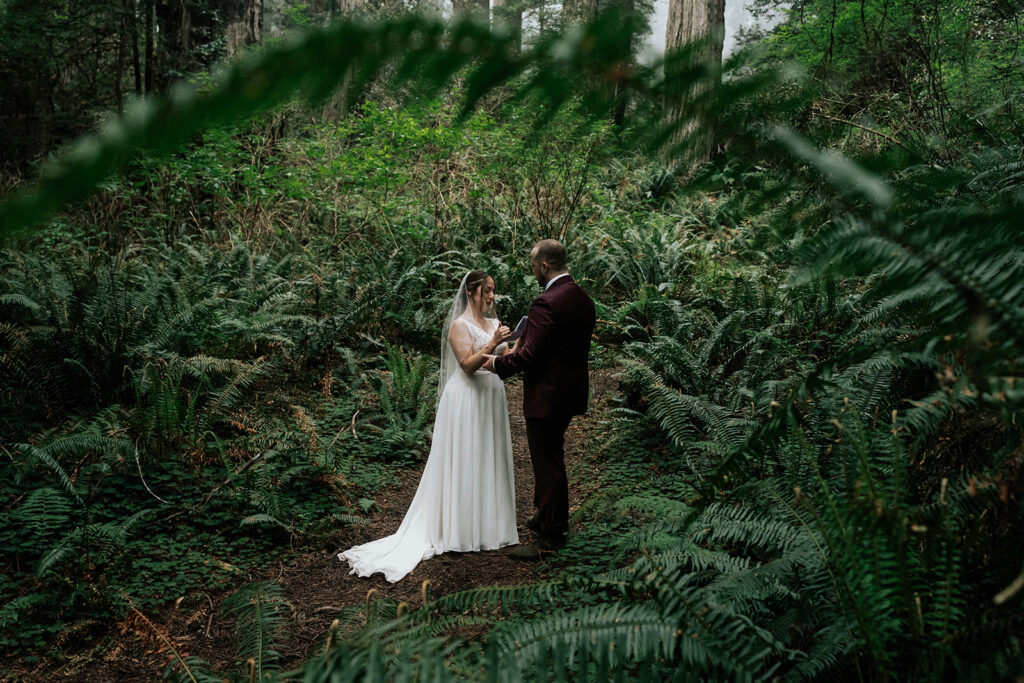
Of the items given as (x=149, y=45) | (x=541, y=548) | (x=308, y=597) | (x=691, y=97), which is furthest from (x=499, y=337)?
(x=149, y=45)

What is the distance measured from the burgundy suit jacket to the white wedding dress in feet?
1.28

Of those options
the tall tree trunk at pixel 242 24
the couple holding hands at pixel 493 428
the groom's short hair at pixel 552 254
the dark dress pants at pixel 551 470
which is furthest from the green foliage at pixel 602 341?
the tall tree trunk at pixel 242 24

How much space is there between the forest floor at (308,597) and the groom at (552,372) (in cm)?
39

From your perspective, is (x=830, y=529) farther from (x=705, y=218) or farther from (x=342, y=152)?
(x=342, y=152)

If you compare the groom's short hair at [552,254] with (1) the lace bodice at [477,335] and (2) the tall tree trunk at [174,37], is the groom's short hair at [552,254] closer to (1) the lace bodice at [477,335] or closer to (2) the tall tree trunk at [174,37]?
(1) the lace bodice at [477,335]

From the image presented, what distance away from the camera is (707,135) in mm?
805

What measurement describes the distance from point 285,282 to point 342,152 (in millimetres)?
4538

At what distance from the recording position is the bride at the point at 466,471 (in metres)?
4.61

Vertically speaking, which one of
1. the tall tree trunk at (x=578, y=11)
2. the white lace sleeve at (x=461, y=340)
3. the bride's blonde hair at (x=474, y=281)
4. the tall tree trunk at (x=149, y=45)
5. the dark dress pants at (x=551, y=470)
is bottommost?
the dark dress pants at (x=551, y=470)

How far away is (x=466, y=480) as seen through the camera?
462 cm

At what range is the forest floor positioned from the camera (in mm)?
3197

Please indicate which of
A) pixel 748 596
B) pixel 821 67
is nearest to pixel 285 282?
pixel 748 596

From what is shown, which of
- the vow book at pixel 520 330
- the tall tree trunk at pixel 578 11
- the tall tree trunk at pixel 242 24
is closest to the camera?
the tall tree trunk at pixel 578 11

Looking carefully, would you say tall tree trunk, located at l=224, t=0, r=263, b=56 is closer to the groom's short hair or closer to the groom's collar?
the groom's short hair
